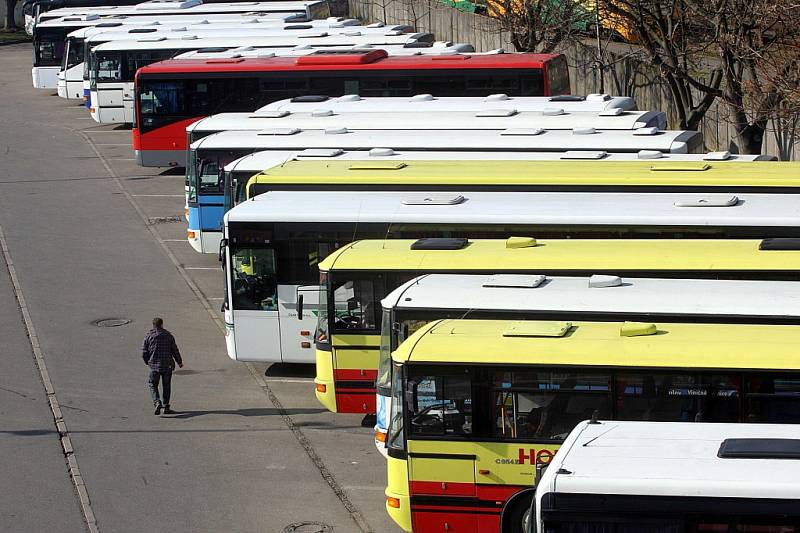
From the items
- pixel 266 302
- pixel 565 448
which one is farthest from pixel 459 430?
pixel 266 302

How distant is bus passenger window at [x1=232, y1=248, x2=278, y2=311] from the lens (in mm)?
18125

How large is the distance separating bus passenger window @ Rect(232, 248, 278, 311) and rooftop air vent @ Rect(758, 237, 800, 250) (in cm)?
651

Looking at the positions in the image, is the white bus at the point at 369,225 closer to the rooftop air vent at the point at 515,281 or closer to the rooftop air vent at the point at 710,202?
the rooftop air vent at the point at 710,202

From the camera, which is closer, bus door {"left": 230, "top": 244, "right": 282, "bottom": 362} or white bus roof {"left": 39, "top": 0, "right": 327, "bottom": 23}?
bus door {"left": 230, "top": 244, "right": 282, "bottom": 362}

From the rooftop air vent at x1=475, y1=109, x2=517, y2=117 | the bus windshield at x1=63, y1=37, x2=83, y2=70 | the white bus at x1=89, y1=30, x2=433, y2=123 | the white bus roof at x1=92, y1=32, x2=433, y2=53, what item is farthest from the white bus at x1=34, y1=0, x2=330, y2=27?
the rooftop air vent at x1=475, y1=109, x2=517, y2=117

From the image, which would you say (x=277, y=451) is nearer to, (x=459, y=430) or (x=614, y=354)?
(x=459, y=430)

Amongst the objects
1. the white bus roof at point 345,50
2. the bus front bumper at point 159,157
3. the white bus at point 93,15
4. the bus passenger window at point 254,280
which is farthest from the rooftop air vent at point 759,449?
the white bus at point 93,15

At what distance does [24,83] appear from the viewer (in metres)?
58.2

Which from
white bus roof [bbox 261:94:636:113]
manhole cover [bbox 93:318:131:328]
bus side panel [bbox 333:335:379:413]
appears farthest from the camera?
white bus roof [bbox 261:94:636:113]

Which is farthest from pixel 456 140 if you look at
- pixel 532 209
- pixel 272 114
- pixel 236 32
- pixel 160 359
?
pixel 236 32

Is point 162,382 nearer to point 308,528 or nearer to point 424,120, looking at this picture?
point 308,528

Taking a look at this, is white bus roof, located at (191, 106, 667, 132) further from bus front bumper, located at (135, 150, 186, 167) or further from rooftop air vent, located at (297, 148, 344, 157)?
bus front bumper, located at (135, 150, 186, 167)

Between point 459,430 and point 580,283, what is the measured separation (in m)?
2.78

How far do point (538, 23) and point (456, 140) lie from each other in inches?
576
